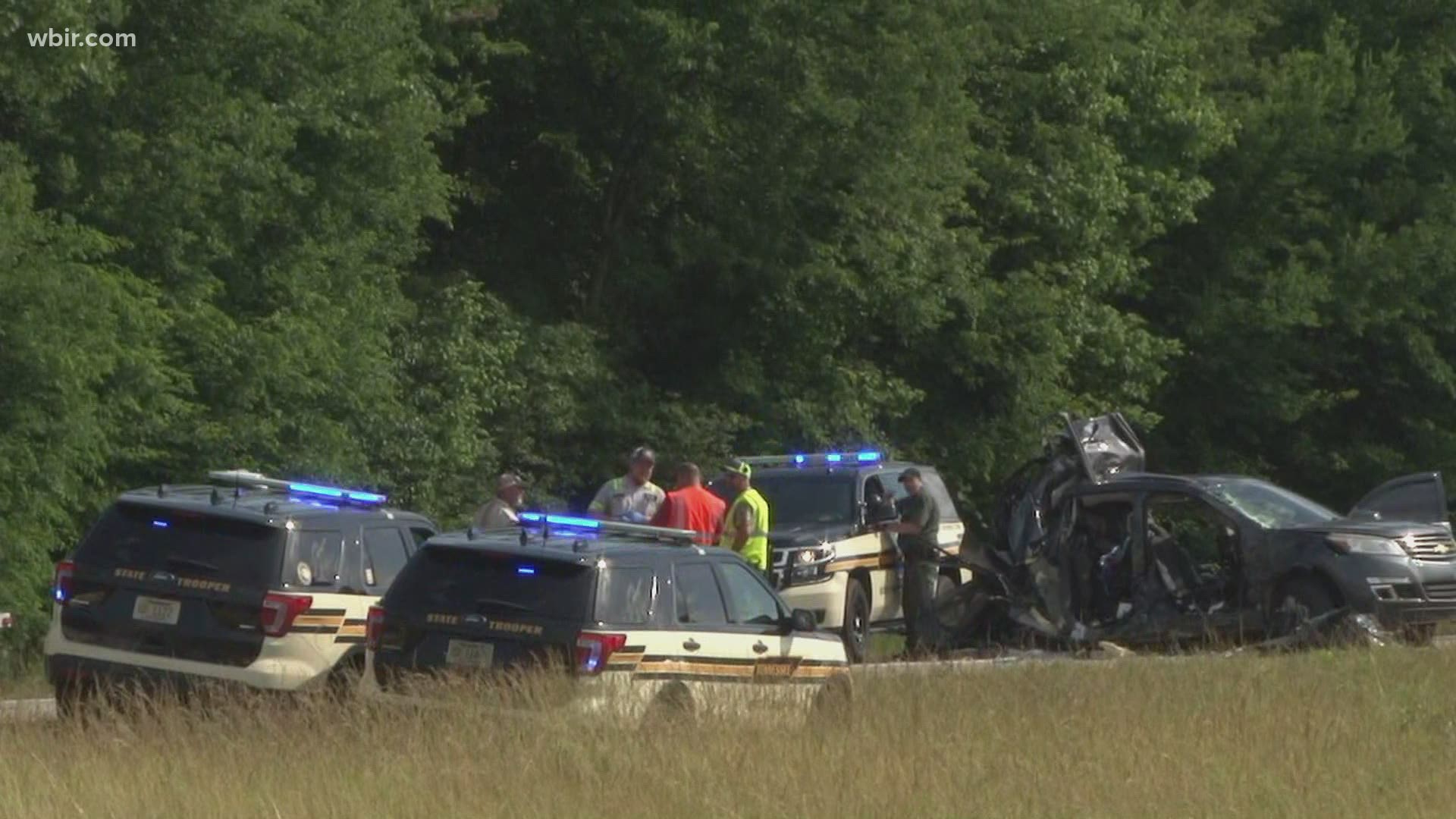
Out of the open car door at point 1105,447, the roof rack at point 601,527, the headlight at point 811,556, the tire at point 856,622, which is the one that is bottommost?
the tire at point 856,622

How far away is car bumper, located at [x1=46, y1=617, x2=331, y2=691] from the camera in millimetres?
12859

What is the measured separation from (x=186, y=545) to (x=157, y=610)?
0.43 meters

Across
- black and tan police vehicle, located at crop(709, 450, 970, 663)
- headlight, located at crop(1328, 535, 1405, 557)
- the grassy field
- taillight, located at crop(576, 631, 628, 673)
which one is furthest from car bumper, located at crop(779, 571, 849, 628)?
taillight, located at crop(576, 631, 628, 673)

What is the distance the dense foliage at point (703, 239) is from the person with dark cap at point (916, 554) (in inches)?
243

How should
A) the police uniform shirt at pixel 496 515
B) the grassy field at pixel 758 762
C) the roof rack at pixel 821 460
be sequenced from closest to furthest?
the grassy field at pixel 758 762, the police uniform shirt at pixel 496 515, the roof rack at pixel 821 460

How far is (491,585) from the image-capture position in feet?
38.1

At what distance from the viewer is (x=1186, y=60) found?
37.7m

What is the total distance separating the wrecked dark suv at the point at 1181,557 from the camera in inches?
707

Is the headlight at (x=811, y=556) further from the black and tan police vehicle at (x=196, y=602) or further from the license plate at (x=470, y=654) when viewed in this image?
the license plate at (x=470, y=654)

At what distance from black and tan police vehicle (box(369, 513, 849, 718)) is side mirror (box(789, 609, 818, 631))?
318 millimetres

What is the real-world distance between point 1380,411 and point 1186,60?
284 inches

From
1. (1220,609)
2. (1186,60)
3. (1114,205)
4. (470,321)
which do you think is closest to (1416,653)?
(1220,609)

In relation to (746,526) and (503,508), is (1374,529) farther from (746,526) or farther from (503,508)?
(503,508)

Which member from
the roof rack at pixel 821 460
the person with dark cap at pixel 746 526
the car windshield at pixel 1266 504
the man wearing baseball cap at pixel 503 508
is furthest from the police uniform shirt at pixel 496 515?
the car windshield at pixel 1266 504
